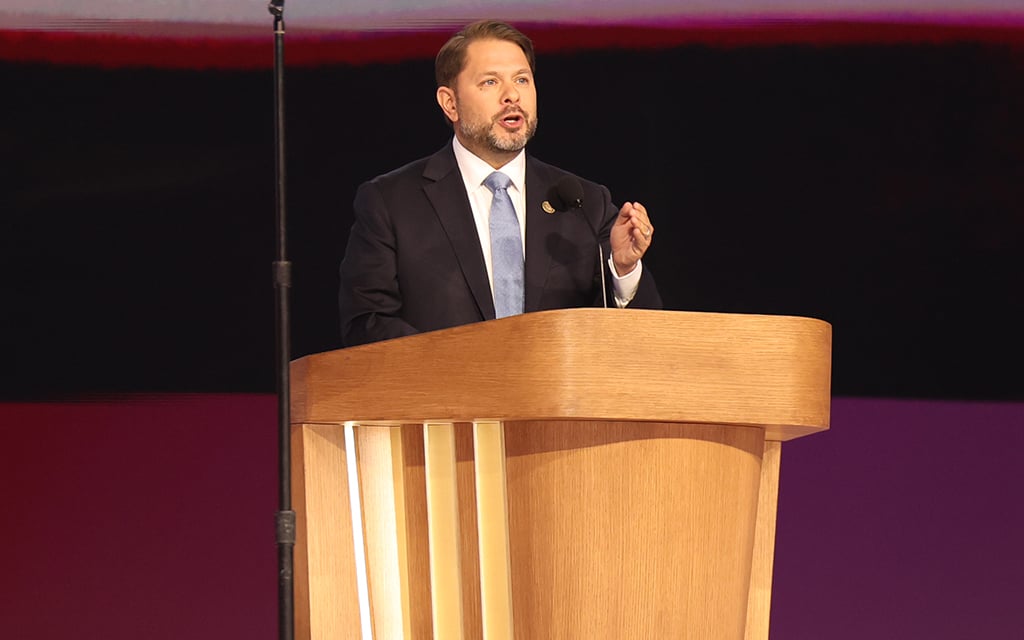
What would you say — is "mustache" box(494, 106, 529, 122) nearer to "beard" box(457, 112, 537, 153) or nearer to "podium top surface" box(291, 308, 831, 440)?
"beard" box(457, 112, 537, 153)

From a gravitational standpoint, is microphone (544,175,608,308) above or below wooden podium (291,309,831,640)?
above

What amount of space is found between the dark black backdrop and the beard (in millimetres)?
996

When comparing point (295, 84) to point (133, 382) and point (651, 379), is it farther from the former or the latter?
point (651, 379)

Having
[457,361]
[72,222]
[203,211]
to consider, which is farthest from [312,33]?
[457,361]

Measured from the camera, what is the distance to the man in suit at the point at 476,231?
8.23 ft

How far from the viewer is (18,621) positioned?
3.33 m

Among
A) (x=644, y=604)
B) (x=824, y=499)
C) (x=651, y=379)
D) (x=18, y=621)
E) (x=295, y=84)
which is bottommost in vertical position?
(x=18, y=621)

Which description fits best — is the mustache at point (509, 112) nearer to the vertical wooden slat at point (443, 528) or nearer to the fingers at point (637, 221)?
the fingers at point (637, 221)

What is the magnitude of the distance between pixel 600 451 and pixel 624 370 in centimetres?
11

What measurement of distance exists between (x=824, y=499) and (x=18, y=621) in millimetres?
2017

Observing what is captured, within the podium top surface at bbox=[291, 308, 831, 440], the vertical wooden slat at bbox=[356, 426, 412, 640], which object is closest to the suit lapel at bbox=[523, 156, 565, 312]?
the vertical wooden slat at bbox=[356, 426, 412, 640]

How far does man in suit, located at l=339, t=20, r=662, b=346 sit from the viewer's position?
98.8 inches

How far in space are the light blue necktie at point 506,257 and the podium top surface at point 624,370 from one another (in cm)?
57

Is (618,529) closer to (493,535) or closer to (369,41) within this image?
(493,535)
